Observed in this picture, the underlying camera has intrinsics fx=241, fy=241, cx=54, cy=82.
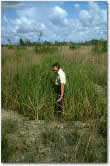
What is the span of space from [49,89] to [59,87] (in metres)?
0.15

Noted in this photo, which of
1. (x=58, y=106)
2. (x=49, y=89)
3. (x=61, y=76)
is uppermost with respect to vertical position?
(x=61, y=76)

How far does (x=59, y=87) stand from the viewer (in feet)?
8.84

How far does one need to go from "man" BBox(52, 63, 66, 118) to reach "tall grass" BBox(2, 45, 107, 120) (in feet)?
0.17

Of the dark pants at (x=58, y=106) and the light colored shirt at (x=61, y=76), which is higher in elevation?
the light colored shirt at (x=61, y=76)

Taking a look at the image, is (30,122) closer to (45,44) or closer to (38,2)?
(45,44)

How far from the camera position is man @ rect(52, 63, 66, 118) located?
8.57 ft

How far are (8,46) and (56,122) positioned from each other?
3.17ft

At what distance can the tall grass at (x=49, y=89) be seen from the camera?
2.68 m

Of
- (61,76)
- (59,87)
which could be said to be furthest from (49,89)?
(61,76)

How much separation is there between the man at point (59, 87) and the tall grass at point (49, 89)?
52 mm

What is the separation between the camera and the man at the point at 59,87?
2612 mm

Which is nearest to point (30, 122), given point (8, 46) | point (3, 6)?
point (8, 46)

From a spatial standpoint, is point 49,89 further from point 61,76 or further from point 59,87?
point 61,76

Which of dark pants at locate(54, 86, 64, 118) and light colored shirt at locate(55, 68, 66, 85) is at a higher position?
light colored shirt at locate(55, 68, 66, 85)
